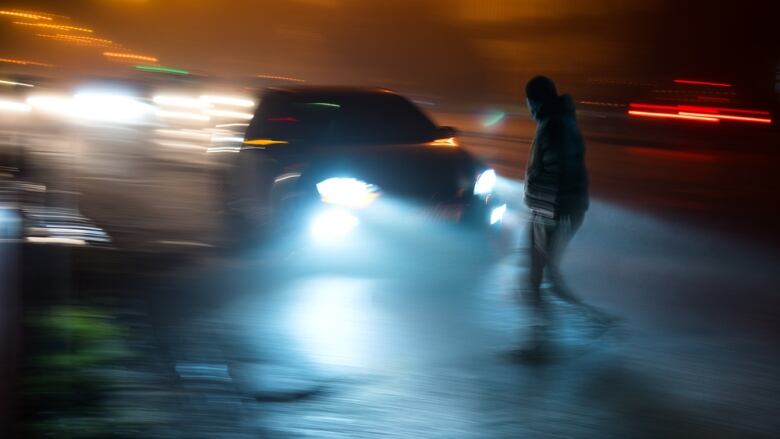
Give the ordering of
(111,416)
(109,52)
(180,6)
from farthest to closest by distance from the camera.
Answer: (180,6) → (109,52) → (111,416)

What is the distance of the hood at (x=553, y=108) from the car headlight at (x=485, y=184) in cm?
227

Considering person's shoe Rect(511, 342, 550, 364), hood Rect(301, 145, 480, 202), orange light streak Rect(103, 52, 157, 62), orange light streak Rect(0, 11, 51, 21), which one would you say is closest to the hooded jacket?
person's shoe Rect(511, 342, 550, 364)

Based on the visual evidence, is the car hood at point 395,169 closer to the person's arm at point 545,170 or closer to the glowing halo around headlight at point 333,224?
the glowing halo around headlight at point 333,224

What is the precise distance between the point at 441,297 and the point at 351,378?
2.32 meters

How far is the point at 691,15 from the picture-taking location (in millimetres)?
40562

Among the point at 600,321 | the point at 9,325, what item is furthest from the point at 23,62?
the point at 9,325

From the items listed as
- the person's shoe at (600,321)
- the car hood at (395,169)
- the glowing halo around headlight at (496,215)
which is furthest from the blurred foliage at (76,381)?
the glowing halo around headlight at (496,215)

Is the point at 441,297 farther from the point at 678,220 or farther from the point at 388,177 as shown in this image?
the point at 678,220

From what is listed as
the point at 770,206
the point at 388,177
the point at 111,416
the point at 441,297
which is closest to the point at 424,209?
the point at 388,177

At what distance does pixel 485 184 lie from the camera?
9203mm

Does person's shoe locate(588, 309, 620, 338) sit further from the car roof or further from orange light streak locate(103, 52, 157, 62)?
orange light streak locate(103, 52, 157, 62)

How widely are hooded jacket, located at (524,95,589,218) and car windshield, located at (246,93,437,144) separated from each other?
115 inches

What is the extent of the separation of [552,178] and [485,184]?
2.51 m

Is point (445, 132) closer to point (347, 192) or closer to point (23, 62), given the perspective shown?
point (347, 192)
